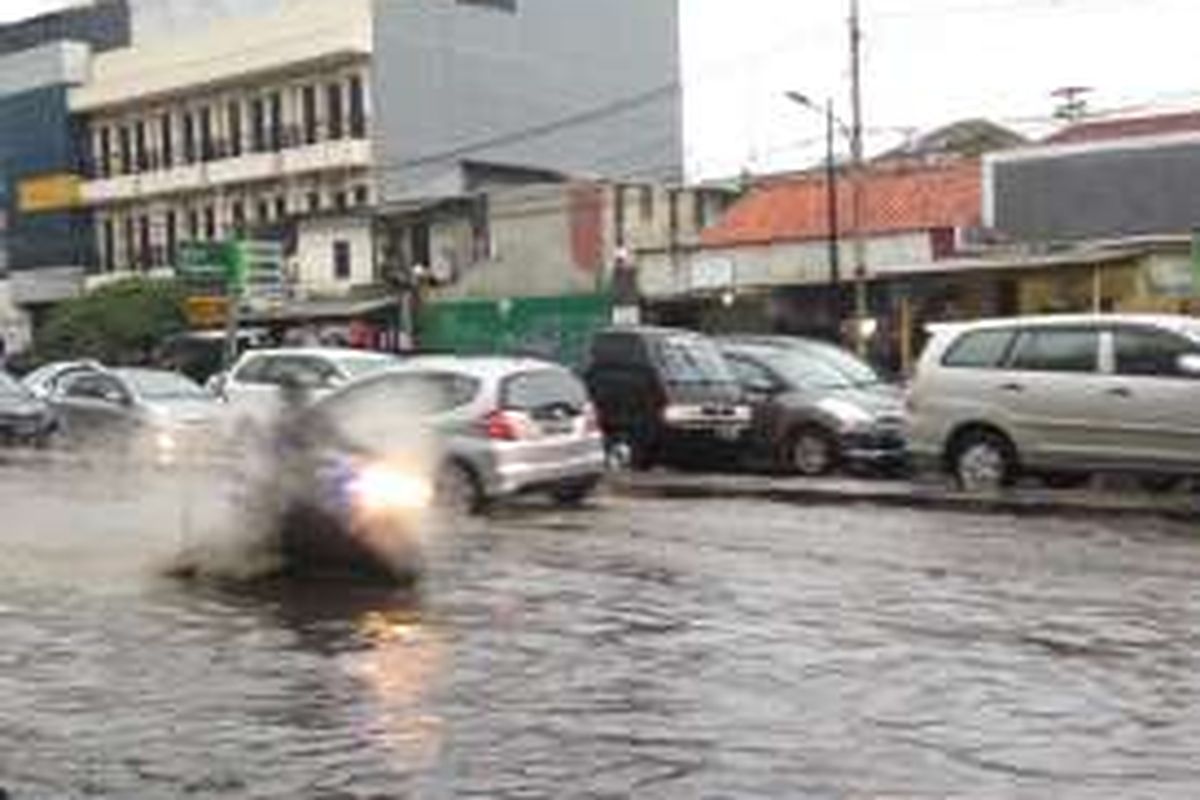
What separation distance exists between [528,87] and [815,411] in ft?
167

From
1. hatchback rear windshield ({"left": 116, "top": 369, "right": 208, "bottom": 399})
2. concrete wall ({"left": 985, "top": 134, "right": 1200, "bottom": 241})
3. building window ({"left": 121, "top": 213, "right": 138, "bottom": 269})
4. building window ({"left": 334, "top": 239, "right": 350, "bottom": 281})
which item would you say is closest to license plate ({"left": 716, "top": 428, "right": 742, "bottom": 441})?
hatchback rear windshield ({"left": 116, "top": 369, "right": 208, "bottom": 399})

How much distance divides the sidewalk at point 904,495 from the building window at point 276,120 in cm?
4665

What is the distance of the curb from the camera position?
68.3 ft

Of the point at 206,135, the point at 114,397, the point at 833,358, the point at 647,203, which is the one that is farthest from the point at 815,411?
the point at 206,135

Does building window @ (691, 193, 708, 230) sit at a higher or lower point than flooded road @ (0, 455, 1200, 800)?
higher

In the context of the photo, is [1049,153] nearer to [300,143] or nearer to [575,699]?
[300,143]

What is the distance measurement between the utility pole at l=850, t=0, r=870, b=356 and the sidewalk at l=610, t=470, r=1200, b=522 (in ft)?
72.4

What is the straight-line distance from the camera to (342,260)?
66750mm

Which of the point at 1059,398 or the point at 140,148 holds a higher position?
the point at 140,148

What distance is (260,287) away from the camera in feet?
207

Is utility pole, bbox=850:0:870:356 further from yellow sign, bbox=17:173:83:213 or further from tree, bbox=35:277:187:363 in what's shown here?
yellow sign, bbox=17:173:83:213

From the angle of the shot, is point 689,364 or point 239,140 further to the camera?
point 239,140

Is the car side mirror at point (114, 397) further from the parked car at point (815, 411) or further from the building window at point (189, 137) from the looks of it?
the building window at point (189, 137)

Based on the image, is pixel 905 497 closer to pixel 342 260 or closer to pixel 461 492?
pixel 461 492
